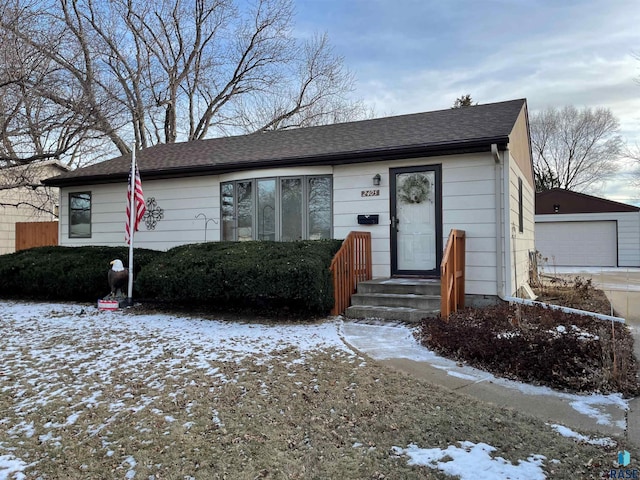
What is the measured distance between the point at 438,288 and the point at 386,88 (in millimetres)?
13642

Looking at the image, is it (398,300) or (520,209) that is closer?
(398,300)

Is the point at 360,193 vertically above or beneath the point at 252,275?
above

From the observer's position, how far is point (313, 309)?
6.60 m

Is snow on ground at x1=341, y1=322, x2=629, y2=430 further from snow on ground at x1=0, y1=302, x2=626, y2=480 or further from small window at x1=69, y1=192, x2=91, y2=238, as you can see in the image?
small window at x1=69, y1=192, x2=91, y2=238

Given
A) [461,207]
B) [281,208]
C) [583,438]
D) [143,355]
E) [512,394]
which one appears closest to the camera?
[583,438]

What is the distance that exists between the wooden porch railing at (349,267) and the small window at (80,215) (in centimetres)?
692

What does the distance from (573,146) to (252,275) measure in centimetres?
3123

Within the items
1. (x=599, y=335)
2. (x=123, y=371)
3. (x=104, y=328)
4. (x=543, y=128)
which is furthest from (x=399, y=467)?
(x=543, y=128)

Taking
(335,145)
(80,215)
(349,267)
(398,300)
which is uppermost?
(335,145)

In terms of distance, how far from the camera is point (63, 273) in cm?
801

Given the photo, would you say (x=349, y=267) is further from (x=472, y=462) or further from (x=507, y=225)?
(x=472, y=462)

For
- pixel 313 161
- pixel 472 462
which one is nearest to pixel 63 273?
pixel 313 161

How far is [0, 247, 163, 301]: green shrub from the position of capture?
7.92m

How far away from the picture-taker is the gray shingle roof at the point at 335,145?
284 inches
